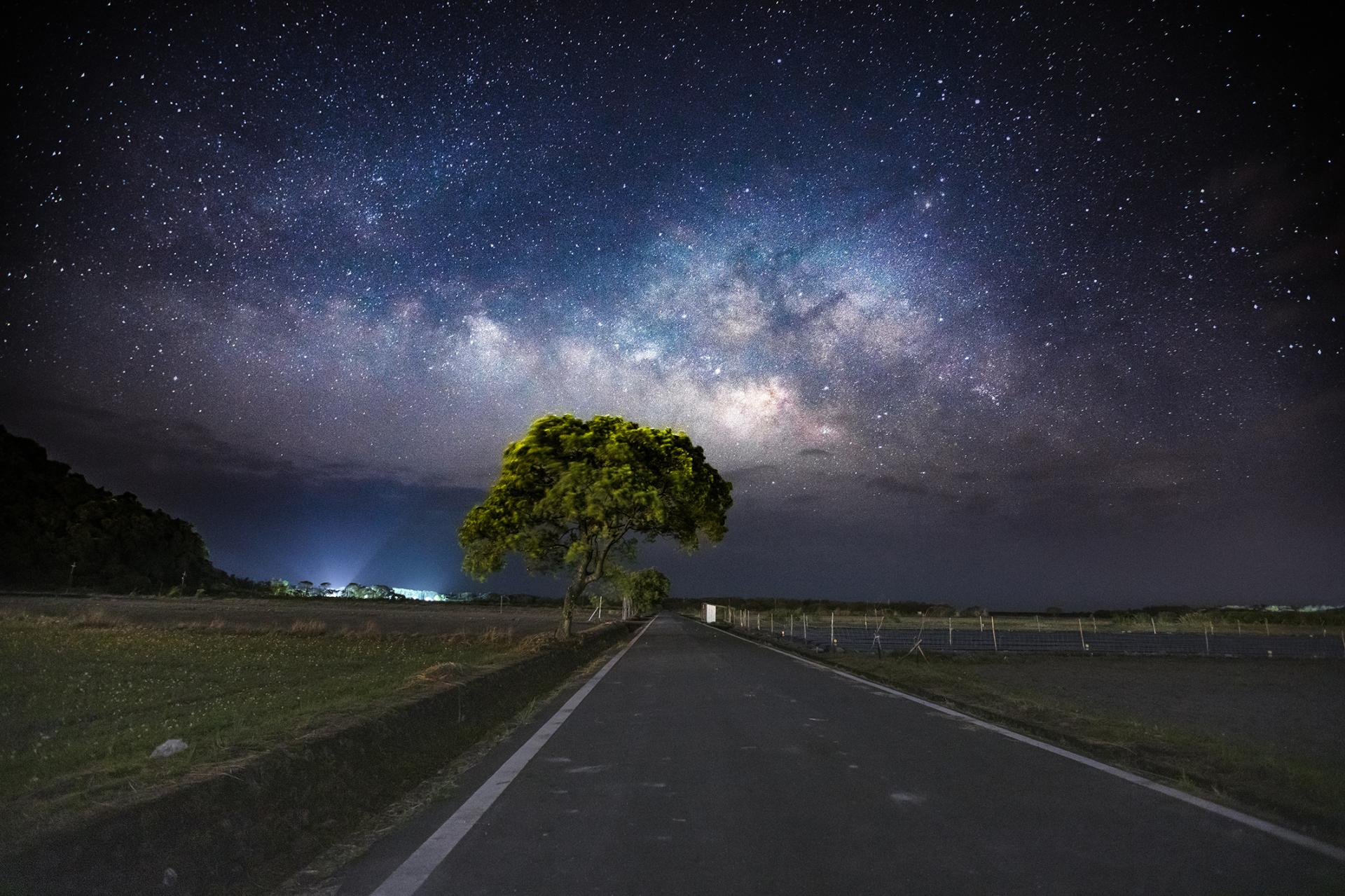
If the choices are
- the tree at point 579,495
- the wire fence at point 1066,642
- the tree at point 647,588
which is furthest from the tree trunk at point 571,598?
the tree at point 647,588

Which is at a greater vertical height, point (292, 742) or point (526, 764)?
point (292, 742)

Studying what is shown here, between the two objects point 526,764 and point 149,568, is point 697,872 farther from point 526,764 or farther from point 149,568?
point 149,568

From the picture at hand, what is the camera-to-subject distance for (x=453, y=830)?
17.2 ft

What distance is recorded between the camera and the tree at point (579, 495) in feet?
86.7

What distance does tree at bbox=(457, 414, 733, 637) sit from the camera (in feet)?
86.7

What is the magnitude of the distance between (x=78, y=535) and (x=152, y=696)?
101930mm

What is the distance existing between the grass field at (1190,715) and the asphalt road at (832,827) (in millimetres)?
709

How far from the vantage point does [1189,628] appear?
8694 cm

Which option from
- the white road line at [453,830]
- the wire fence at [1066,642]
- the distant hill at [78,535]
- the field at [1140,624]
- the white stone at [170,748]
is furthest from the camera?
the distant hill at [78,535]

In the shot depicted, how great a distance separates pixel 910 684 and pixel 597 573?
15.2 metres

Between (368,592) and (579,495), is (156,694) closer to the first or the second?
(579,495)

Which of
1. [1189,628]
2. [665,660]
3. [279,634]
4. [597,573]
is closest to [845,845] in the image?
[665,660]

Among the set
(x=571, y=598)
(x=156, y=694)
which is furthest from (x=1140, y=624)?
(x=156, y=694)

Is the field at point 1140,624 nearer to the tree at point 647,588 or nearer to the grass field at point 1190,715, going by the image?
the tree at point 647,588
